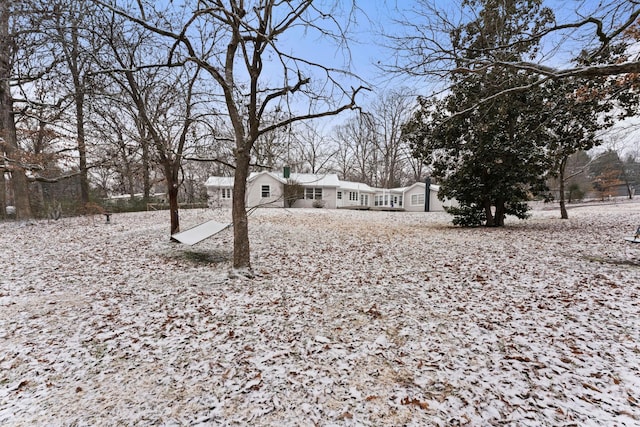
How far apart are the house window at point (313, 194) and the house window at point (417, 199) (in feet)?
30.3

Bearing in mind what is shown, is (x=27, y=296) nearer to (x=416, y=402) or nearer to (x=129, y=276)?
(x=129, y=276)

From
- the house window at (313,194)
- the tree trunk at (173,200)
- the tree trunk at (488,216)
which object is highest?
the house window at (313,194)

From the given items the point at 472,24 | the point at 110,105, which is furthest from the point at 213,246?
the point at 472,24

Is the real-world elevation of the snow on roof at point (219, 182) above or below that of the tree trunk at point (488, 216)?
above

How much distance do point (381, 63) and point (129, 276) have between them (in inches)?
258

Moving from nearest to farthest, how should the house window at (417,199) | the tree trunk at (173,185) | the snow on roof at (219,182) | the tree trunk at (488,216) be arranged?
the tree trunk at (173,185)
the tree trunk at (488,216)
the snow on roof at (219,182)
the house window at (417,199)

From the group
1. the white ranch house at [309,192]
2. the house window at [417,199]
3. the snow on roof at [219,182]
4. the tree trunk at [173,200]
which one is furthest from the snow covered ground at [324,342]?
the house window at [417,199]

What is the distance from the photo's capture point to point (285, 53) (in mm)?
4973

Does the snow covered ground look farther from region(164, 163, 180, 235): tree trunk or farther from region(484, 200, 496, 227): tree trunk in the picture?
region(484, 200, 496, 227): tree trunk

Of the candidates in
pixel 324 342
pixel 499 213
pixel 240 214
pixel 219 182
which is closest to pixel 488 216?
pixel 499 213

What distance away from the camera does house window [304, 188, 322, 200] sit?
25188mm

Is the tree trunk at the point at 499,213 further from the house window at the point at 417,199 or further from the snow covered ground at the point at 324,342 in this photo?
the house window at the point at 417,199

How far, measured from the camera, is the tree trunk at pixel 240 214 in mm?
5062

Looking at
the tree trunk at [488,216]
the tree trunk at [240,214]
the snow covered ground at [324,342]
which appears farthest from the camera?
the tree trunk at [488,216]
